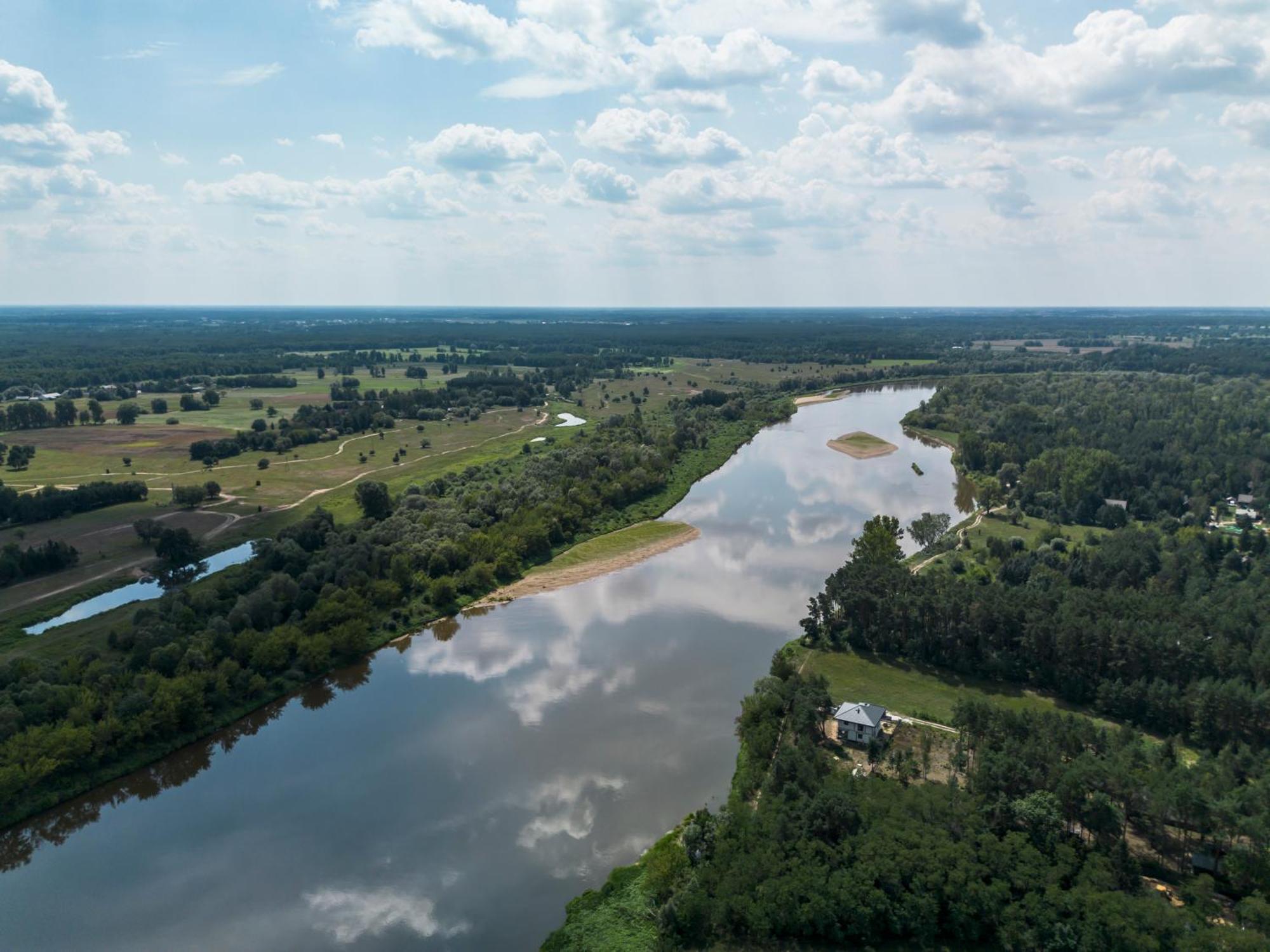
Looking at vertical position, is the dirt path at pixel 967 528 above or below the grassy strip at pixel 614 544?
above

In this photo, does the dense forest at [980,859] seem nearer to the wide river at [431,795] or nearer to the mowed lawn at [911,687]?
the wide river at [431,795]

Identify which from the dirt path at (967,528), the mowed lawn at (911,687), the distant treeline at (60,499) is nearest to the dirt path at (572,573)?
the dirt path at (967,528)

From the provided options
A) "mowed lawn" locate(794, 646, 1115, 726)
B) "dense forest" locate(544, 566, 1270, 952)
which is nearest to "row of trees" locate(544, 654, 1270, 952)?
"dense forest" locate(544, 566, 1270, 952)

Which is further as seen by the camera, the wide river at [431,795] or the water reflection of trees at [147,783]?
the water reflection of trees at [147,783]

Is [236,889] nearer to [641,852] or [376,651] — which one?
[641,852]

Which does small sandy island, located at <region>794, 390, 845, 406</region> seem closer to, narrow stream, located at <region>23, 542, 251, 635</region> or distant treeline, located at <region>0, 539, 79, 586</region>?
narrow stream, located at <region>23, 542, 251, 635</region>

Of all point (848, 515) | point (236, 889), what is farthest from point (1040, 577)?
point (236, 889)

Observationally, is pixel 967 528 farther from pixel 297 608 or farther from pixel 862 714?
pixel 297 608
